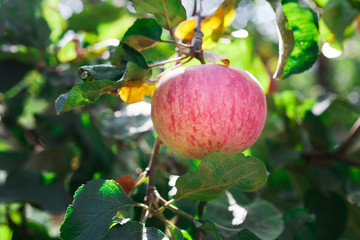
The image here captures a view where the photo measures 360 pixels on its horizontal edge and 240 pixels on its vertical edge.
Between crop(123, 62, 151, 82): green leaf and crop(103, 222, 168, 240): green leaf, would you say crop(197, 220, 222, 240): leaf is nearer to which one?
crop(103, 222, 168, 240): green leaf

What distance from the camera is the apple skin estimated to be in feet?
2.06

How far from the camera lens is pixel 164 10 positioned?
2.32 ft

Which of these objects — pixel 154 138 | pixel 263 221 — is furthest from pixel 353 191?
pixel 154 138

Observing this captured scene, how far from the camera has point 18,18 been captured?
1212 mm

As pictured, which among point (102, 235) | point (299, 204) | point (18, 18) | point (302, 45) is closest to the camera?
point (102, 235)

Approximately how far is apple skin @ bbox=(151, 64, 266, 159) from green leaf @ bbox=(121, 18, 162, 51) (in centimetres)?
14

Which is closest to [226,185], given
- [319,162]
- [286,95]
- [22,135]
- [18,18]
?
[319,162]

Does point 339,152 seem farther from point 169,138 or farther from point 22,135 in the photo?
point 22,135

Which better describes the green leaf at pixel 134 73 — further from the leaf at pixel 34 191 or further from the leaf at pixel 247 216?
the leaf at pixel 34 191

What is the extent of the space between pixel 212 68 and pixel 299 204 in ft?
3.12

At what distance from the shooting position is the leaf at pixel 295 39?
27.0 inches

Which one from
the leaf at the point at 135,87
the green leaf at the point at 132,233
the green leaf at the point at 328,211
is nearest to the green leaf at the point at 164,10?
the leaf at the point at 135,87

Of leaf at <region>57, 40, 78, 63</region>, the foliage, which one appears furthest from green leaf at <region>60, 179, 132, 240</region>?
leaf at <region>57, 40, 78, 63</region>

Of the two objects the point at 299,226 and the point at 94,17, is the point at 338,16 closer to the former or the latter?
the point at 299,226
